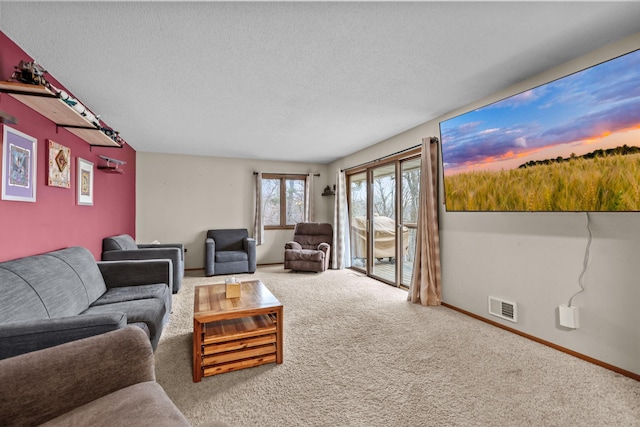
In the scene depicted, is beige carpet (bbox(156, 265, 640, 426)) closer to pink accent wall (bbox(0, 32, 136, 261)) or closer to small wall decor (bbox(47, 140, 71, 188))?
pink accent wall (bbox(0, 32, 136, 261))

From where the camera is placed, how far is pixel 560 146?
212 centimetres

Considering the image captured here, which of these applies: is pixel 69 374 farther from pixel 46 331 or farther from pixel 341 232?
pixel 341 232

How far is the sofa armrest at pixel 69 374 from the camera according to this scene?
102cm

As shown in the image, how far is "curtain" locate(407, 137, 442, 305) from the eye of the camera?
11.6ft

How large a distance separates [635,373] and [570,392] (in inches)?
23.6

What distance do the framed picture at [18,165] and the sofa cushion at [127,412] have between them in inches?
68.1

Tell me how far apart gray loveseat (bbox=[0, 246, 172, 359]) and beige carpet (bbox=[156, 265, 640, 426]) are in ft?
1.47

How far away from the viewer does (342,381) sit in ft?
6.56

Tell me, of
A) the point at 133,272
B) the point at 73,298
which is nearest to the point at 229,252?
the point at 133,272

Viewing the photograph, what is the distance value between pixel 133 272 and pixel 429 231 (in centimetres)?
334

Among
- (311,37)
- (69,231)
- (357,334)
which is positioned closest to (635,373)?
(357,334)

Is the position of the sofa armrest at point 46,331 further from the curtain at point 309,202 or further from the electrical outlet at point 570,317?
the curtain at point 309,202

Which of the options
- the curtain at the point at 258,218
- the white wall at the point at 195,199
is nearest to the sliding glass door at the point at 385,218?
the white wall at the point at 195,199

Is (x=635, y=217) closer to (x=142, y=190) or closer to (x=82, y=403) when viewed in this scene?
(x=82, y=403)
